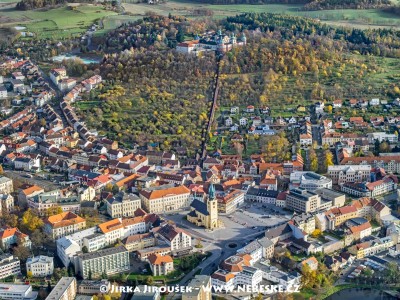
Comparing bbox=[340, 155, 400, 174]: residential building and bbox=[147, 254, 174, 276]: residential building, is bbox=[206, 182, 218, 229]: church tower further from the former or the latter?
bbox=[340, 155, 400, 174]: residential building

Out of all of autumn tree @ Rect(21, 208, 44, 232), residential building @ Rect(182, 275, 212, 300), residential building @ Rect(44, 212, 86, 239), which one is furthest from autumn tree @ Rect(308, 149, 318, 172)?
autumn tree @ Rect(21, 208, 44, 232)

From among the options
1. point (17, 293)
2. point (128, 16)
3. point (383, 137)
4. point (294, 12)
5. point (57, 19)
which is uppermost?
point (294, 12)

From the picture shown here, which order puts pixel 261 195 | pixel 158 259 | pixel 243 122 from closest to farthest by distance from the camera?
pixel 158 259
pixel 261 195
pixel 243 122

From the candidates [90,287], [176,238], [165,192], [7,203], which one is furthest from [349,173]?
[7,203]

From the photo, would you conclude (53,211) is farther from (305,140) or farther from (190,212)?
(305,140)

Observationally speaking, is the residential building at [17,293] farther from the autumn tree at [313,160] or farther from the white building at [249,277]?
the autumn tree at [313,160]

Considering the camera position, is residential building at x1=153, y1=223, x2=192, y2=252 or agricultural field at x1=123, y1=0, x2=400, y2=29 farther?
agricultural field at x1=123, y1=0, x2=400, y2=29

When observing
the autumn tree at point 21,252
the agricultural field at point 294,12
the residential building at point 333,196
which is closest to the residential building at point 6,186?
the autumn tree at point 21,252
